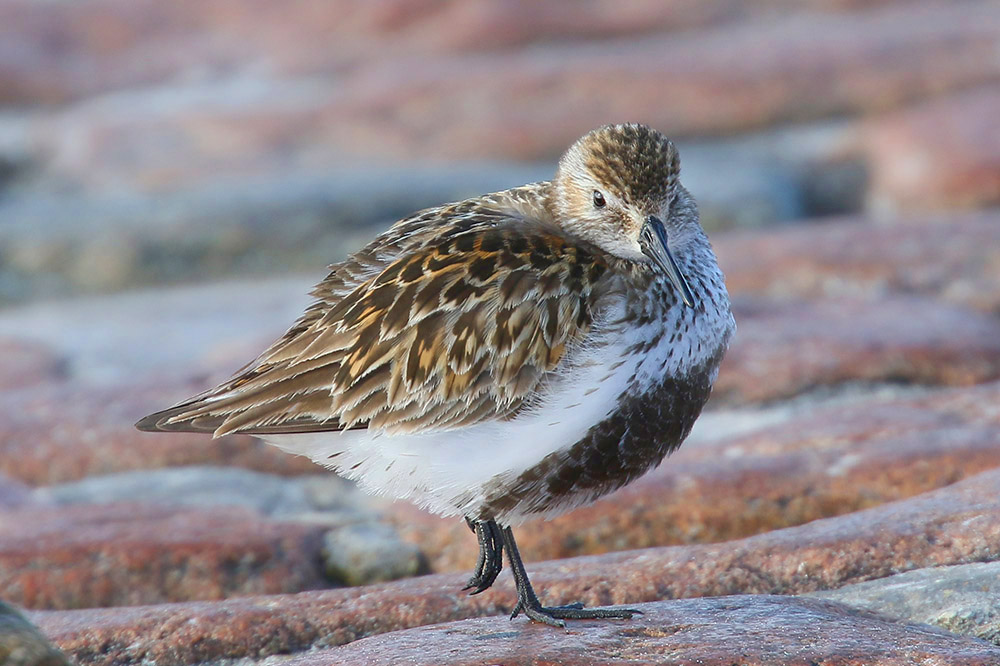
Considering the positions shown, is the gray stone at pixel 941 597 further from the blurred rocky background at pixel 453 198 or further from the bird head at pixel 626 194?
the bird head at pixel 626 194

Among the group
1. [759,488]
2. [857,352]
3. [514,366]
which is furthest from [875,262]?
[514,366]

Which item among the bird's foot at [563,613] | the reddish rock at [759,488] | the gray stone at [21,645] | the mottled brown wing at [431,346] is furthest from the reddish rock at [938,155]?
the gray stone at [21,645]

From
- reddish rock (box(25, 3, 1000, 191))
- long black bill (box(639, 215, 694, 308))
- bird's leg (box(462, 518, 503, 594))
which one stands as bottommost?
bird's leg (box(462, 518, 503, 594))

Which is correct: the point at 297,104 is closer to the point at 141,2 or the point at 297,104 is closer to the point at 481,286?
the point at 141,2

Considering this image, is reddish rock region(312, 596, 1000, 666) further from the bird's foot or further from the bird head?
the bird head

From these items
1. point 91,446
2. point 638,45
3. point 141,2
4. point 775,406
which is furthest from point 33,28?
point 775,406

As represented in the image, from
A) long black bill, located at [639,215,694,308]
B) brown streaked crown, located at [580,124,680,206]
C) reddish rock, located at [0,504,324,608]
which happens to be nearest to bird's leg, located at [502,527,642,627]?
reddish rock, located at [0,504,324,608]
